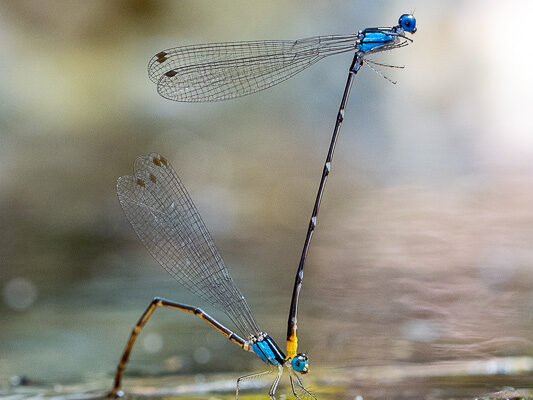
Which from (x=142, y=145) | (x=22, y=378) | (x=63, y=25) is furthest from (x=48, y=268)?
(x=63, y=25)

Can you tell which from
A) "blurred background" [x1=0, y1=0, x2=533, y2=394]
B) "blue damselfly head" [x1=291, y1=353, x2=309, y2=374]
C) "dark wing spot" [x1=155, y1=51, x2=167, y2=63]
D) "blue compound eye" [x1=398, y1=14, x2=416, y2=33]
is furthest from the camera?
"blurred background" [x1=0, y1=0, x2=533, y2=394]

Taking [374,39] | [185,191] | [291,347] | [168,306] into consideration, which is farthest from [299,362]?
[374,39]

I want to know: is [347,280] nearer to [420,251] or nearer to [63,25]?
[420,251]

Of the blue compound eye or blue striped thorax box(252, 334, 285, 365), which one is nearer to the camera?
the blue compound eye

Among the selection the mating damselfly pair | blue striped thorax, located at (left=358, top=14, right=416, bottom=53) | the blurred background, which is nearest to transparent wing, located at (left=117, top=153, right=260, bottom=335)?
the mating damselfly pair

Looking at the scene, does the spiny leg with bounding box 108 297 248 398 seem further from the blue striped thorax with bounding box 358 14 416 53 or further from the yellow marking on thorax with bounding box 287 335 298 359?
the blue striped thorax with bounding box 358 14 416 53

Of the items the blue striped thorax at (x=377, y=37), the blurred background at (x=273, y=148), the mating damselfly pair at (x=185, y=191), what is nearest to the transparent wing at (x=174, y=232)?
the mating damselfly pair at (x=185, y=191)
